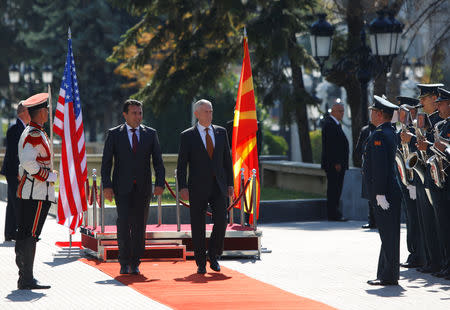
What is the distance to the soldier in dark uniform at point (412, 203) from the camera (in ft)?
36.0

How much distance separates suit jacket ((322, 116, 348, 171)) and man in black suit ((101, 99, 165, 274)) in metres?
6.87

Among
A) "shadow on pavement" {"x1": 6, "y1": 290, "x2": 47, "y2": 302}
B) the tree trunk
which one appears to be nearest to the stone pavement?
"shadow on pavement" {"x1": 6, "y1": 290, "x2": 47, "y2": 302}

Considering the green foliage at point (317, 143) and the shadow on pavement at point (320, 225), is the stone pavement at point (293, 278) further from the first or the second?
the green foliage at point (317, 143)

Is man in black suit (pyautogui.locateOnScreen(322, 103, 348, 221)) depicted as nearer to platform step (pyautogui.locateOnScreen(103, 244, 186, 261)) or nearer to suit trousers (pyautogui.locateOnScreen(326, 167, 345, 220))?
suit trousers (pyautogui.locateOnScreen(326, 167, 345, 220))

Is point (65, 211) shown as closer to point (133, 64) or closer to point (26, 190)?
point (26, 190)

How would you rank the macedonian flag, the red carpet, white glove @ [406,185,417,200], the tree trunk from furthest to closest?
the tree trunk → the macedonian flag → white glove @ [406,185,417,200] → the red carpet

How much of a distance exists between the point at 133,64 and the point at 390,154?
49.7 feet

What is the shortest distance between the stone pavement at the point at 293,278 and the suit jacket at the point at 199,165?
108cm

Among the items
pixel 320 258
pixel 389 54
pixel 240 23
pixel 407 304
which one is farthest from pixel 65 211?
pixel 240 23

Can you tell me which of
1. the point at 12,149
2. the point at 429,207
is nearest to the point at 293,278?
the point at 429,207

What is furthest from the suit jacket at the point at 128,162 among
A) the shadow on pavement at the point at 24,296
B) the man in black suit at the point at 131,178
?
the shadow on pavement at the point at 24,296

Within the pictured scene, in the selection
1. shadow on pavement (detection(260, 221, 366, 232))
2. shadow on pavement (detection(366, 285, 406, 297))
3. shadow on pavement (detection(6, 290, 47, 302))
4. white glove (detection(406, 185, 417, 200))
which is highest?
white glove (detection(406, 185, 417, 200))

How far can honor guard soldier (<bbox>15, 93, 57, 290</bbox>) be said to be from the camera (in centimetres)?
977

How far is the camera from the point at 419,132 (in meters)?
10.6
